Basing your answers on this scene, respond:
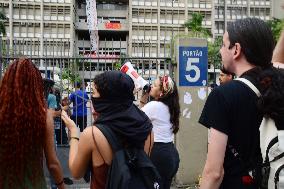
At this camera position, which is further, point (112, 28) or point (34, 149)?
A: point (112, 28)

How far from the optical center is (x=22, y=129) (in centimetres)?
329

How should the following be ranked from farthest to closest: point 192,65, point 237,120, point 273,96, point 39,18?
point 39,18 → point 192,65 → point 237,120 → point 273,96

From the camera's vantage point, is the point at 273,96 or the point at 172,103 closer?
the point at 273,96

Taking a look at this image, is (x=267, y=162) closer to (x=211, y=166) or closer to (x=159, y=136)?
(x=211, y=166)

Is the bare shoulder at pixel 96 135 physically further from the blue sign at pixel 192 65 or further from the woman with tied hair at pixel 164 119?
the blue sign at pixel 192 65

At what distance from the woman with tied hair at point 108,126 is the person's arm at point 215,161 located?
2.55ft

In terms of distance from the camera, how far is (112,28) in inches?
3206

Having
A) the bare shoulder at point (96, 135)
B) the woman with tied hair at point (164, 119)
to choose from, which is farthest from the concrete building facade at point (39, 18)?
the bare shoulder at point (96, 135)

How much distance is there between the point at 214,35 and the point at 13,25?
3488 centimetres

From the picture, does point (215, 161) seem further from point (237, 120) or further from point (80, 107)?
point (80, 107)

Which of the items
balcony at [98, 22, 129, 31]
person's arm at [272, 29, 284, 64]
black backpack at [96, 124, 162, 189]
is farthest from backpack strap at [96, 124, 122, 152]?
balcony at [98, 22, 129, 31]

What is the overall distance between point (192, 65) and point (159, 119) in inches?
119

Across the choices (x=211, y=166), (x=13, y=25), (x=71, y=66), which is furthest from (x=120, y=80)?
(x=13, y=25)

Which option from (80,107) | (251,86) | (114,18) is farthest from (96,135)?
(114,18)
